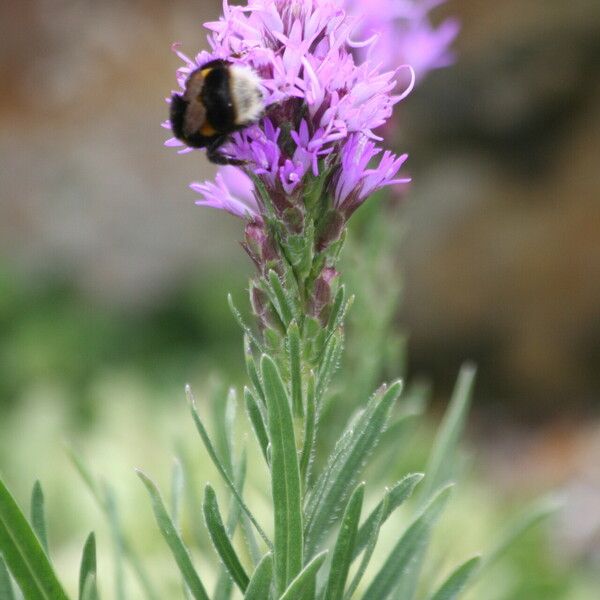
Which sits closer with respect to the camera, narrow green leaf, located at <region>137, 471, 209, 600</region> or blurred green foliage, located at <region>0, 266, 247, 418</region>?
narrow green leaf, located at <region>137, 471, 209, 600</region>

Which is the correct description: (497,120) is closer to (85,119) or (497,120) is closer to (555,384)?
(555,384)

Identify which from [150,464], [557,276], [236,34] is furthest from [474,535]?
[236,34]

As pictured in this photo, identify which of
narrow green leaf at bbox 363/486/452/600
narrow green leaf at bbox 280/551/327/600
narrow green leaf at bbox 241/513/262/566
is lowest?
narrow green leaf at bbox 363/486/452/600

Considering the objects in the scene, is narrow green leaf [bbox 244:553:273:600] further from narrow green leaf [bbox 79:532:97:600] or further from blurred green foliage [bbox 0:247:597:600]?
blurred green foliage [bbox 0:247:597:600]

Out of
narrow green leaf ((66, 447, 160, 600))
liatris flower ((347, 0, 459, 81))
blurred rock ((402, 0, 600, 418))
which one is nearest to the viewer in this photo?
narrow green leaf ((66, 447, 160, 600))

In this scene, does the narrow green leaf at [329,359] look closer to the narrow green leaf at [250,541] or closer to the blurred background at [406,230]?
the narrow green leaf at [250,541]

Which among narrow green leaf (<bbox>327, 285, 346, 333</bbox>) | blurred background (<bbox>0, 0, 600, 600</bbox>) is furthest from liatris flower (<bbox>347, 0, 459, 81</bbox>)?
blurred background (<bbox>0, 0, 600, 600</bbox>)

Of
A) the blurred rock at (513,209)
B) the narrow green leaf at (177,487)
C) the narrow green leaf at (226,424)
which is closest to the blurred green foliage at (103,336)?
the blurred rock at (513,209)
